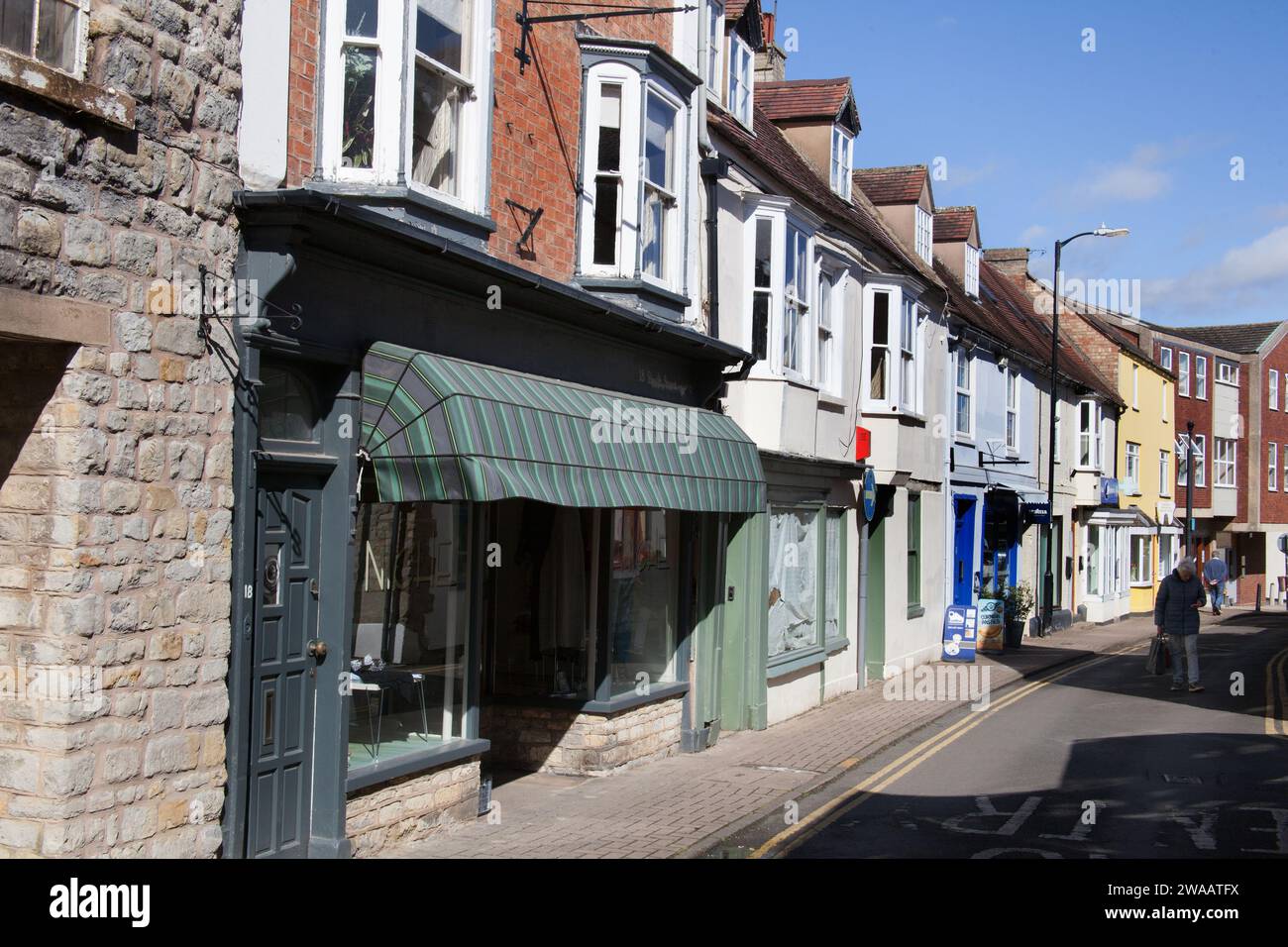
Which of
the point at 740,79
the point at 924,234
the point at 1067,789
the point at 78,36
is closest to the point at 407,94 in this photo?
the point at 78,36

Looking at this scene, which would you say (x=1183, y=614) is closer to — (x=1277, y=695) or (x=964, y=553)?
(x=1277, y=695)

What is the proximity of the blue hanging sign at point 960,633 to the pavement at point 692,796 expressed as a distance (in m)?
6.69

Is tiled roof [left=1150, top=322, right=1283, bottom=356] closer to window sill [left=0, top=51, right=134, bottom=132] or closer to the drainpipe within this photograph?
the drainpipe

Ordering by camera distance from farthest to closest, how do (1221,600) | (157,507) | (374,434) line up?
1. (1221,600)
2. (374,434)
3. (157,507)

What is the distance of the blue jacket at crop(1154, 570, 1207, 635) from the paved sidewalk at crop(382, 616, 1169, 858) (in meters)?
4.22

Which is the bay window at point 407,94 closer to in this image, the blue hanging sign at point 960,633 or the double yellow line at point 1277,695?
the double yellow line at point 1277,695

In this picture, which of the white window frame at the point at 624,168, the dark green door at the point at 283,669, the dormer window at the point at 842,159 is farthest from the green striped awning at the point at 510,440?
the dormer window at the point at 842,159

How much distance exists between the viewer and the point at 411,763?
899 cm

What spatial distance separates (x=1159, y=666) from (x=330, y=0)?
16.7 meters

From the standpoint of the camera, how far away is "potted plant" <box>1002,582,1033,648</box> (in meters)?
27.0

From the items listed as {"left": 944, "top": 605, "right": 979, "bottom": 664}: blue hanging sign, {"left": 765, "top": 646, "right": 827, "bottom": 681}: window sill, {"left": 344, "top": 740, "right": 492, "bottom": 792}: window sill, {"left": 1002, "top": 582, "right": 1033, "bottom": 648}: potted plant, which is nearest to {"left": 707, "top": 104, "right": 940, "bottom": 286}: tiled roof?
{"left": 765, "top": 646, "right": 827, "bottom": 681}: window sill
